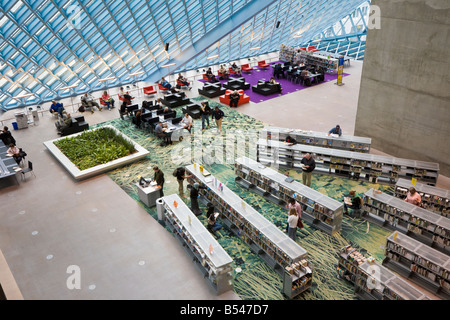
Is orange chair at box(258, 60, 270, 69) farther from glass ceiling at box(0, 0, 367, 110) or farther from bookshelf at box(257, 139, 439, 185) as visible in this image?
bookshelf at box(257, 139, 439, 185)

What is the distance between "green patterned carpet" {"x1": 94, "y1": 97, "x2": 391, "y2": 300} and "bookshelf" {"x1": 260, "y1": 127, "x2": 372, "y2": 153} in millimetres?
1563

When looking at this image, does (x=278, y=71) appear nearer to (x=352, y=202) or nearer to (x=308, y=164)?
(x=308, y=164)

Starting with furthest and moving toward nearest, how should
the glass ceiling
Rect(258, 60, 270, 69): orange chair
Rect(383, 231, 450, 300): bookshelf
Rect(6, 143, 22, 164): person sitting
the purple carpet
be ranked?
Answer: Rect(258, 60, 270, 69): orange chair, the purple carpet, the glass ceiling, Rect(6, 143, 22, 164): person sitting, Rect(383, 231, 450, 300): bookshelf

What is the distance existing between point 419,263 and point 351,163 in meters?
5.95

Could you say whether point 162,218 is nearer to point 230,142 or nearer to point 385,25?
point 230,142

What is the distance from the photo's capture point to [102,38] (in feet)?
74.9

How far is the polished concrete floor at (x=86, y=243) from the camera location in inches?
419

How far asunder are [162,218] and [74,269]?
11.0 feet

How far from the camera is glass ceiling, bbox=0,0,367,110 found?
19.2 meters

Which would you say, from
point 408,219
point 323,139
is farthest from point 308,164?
point 408,219

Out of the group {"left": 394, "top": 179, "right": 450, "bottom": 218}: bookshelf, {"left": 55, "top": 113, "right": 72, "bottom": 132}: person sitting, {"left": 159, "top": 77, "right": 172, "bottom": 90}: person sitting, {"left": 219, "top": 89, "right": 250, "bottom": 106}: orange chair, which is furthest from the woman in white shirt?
{"left": 159, "top": 77, "right": 172, "bottom": 90}: person sitting

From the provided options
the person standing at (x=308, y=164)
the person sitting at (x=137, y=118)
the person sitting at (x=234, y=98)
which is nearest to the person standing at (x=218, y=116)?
the person sitting at (x=234, y=98)

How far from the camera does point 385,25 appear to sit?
16297 mm
